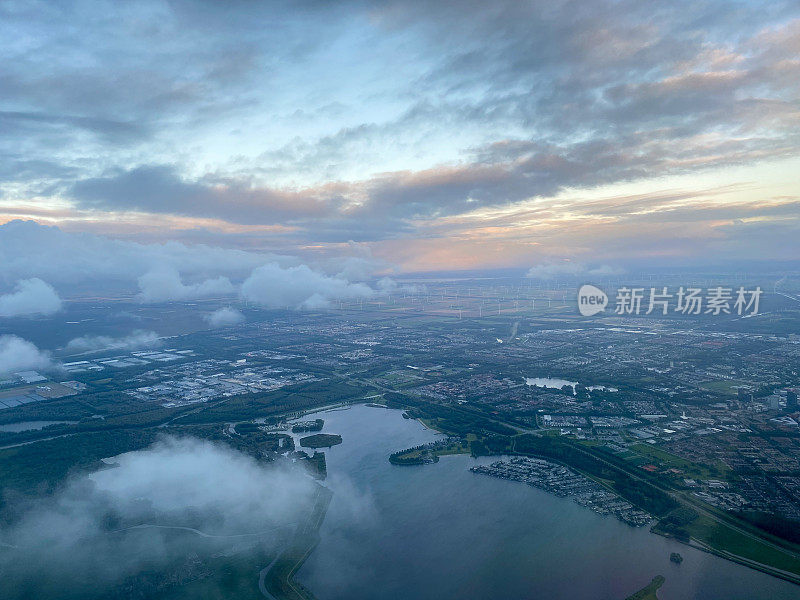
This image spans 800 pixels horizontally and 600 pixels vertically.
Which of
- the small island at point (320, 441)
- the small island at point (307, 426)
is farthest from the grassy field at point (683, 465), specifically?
the small island at point (307, 426)

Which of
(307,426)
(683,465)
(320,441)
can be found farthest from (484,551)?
(307,426)

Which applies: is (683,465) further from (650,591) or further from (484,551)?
(484,551)

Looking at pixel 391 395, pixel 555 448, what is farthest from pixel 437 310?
pixel 555 448

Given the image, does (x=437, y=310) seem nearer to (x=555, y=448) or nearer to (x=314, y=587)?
(x=555, y=448)

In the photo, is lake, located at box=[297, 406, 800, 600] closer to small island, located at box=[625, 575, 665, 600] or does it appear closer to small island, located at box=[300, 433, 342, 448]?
small island, located at box=[625, 575, 665, 600]

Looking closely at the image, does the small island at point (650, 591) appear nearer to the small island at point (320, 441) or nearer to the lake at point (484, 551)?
the lake at point (484, 551)

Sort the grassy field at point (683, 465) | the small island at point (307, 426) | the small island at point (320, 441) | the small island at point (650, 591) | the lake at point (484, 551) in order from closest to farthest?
the small island at point (650, 591) < the lake at point (484, 551) < the grassy field at point (683, 465) < the small island at point (320, 441) < the small island at point (307, 426)
